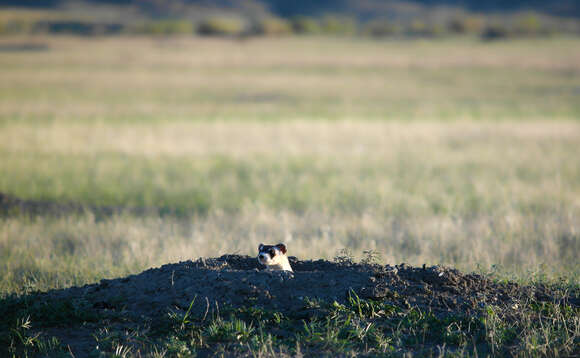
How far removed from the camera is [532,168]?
18406 millimetres

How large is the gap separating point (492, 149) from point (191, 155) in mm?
10862

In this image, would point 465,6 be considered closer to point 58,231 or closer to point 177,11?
point 177,11

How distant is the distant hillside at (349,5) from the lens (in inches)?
6038

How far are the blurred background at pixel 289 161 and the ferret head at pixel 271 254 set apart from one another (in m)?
1.18

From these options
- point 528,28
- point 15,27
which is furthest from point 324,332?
point 15,27

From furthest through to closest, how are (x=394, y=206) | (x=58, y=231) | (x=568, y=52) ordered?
(x=568, y=52)
(x=394, y=206)
(x=58, y=231)

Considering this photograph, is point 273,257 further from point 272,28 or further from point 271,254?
point 272,28

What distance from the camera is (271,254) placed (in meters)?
6.72

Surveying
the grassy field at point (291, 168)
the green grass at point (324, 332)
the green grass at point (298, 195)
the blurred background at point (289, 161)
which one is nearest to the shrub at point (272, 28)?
the blurred background at point (289, 161)

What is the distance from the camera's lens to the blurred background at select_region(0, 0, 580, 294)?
9.82m

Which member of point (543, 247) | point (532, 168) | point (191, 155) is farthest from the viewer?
point (191, 155)

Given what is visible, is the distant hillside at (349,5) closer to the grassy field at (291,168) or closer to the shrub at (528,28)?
the shrub at (528,28)

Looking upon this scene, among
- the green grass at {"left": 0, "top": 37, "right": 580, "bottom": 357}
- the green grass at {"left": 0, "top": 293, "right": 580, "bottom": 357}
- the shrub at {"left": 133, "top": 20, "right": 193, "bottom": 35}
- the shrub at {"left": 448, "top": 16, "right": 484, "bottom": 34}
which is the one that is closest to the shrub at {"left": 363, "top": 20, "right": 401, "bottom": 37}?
the shrub at {"left": 448, "top": 16, "right": 484, "bottom": 34}

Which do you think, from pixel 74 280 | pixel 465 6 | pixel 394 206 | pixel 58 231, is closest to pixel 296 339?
pixel 74 280
